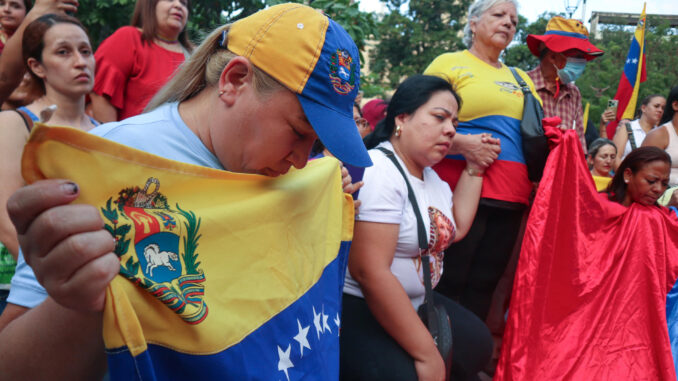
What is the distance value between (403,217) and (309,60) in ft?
4.36

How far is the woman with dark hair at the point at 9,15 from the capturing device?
9.73 feet

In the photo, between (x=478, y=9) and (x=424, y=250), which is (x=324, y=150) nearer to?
(x=424, y=250)

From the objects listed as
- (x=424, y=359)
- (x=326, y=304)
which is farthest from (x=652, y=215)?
(x=326, y=304)

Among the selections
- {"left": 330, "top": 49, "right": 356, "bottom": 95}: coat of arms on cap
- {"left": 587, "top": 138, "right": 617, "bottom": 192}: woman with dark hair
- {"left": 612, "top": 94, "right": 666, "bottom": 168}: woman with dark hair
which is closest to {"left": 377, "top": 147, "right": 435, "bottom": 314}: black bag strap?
{"left": 330, "top": 49, "right": 356, "bottom": 95}: coat of arms on cap

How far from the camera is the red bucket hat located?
3416 mm

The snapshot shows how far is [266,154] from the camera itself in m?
1.35

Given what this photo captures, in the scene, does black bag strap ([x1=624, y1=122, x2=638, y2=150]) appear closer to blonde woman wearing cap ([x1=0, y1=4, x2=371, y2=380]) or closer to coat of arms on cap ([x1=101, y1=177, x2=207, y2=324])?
blonde woman wearing cap ([x1=0, y1=4, x2=371, y2=380])

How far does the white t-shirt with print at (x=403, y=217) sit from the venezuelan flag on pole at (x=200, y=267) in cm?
77

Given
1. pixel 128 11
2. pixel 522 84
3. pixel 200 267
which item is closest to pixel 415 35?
pixel 128 11

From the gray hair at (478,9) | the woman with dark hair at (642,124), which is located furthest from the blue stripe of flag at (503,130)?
the woman with dark hair at (642,124)

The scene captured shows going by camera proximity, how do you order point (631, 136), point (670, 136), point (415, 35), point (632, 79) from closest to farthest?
point (670, 136), point (631, 136), point (632, 79), point (415, 35)

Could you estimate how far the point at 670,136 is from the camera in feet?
14.3

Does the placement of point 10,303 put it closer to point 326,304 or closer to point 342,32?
point 326,304

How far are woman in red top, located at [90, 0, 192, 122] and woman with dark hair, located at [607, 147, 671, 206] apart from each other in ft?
9.40
